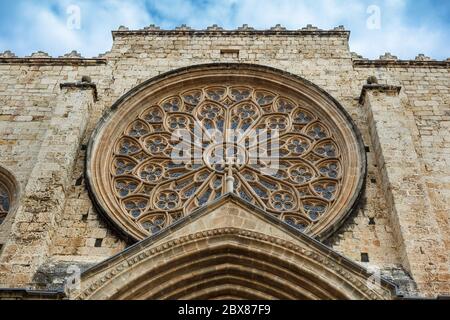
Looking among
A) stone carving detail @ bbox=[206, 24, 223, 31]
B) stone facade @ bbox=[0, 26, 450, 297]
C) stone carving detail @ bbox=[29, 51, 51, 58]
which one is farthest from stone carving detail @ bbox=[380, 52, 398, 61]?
stone carving detail @ bbox=[29, 51, 51, 58]

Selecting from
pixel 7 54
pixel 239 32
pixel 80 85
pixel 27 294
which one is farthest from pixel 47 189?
pixel 239 32

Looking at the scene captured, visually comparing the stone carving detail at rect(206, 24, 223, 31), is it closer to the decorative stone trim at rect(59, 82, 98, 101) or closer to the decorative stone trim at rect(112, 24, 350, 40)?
the decorative stone trim at rect(112, 24, 350, 40)

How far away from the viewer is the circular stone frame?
1005cm

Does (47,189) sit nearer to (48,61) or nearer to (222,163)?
(222,163)

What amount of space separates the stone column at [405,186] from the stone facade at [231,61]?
0.7 inches

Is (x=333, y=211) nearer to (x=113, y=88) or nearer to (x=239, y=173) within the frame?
(x=239, y=173)

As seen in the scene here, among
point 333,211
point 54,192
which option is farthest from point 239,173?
point 54,192

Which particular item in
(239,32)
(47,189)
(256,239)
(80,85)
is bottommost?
(256,239)

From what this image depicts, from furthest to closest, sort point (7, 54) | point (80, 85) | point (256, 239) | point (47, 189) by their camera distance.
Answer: point (7, 54) < point (80, 85) < point (47, 189) < point (256, 239)

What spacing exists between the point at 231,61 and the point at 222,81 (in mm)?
712

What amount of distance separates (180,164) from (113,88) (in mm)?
2657

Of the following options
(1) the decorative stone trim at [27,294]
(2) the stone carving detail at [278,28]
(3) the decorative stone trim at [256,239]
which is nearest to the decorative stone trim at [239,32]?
(2) the stone carving detail at [278,28]

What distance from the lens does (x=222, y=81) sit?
1293 cm

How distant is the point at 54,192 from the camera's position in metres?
9.81
